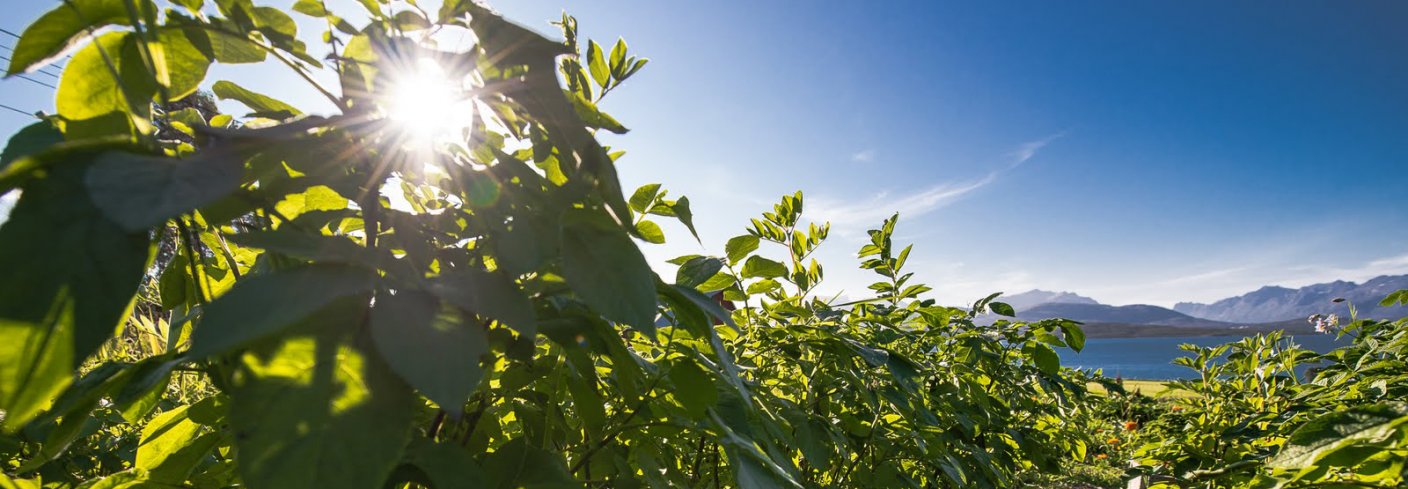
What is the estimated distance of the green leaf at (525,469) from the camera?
21.3 inches

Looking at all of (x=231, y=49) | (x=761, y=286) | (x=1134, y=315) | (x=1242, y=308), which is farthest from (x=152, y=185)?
(x=1242, y=308)

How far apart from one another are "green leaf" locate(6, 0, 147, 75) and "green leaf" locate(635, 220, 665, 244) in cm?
50

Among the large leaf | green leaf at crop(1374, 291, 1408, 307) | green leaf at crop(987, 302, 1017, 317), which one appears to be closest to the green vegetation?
the large leaf

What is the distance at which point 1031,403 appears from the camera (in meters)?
2.73

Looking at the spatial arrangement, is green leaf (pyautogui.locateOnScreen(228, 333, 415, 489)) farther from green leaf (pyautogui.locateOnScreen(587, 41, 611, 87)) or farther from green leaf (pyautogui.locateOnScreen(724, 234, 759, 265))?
green leaf (pyautogui.locateOnScreen(724, 234, 759, 265))

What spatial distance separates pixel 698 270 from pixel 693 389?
22 centimetres

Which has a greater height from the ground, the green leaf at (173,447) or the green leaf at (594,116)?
the green leaf at (594,116)

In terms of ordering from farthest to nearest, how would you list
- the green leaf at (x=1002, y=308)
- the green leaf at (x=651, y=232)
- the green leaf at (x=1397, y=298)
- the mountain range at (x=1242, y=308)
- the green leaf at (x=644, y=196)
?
the mountain range at (x=1242, y=308), the green leaf at (x=1397, y=298), the green leaf at (x=1002, y=308), the green leaf at (x=644, y=196), the green leaf at (x=651, y=232)

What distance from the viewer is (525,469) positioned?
571 millimetres

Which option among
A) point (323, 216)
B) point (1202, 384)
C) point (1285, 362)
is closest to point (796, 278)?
point (323, 216)

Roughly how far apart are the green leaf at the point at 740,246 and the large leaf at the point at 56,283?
0.74 metres

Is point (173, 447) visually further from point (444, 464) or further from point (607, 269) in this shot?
point (607, 269)

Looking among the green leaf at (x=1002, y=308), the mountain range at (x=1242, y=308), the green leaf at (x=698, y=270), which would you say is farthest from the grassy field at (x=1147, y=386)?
the mountain range at (x=1242, y=308)

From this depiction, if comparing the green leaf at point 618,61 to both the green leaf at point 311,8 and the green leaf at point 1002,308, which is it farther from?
the green leaf at point 1002,308
